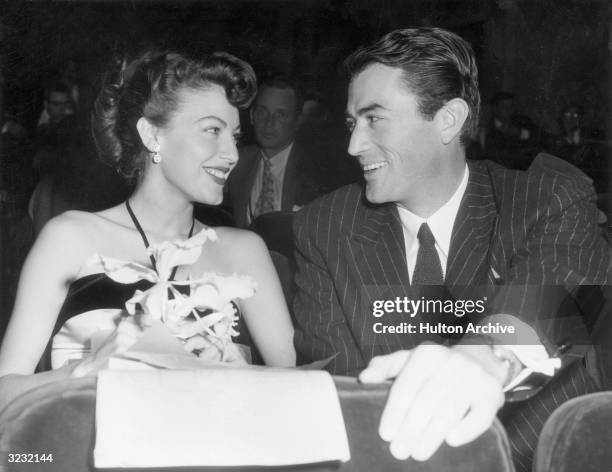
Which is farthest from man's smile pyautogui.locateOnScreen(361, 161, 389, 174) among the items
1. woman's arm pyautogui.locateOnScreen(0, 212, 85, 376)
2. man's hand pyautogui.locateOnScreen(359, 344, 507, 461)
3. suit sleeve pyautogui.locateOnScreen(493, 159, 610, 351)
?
man's hand pyautogui.locateOnScreen(359, 344, 507, 461)

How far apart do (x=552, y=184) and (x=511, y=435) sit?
46cm

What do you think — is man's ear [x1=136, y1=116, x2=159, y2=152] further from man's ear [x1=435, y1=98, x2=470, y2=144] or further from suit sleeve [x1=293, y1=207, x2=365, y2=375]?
man's ear [x1=435, y1=98, x2=470, y2=144]

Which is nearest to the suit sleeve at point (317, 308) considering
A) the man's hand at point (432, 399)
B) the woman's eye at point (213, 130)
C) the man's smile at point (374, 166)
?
the man's smile at point (374, 166)

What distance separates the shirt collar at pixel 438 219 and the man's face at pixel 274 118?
0.32 meters

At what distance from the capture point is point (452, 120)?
1425 millimetres

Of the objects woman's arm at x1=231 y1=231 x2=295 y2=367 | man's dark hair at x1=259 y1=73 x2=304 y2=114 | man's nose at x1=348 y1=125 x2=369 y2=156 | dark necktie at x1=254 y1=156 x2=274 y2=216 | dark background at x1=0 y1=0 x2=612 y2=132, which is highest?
dark background at x1=0 y1=0 x2=612 y2=132

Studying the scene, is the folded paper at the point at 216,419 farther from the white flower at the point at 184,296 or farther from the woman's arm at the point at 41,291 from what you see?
the woman's arm at the point at 41,291

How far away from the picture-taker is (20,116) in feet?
4.60

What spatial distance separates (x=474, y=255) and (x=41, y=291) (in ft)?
2.76

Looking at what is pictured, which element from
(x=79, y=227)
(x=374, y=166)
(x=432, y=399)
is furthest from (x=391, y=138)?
(x=432, y=399)

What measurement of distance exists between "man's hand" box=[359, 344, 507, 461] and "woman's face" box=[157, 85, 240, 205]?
3.03 ft

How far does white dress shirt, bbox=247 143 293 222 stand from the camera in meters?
1.52

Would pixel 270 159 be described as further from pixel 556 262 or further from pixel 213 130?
pixel 556 262

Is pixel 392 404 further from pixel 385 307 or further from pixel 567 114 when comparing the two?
pixel 567 114
